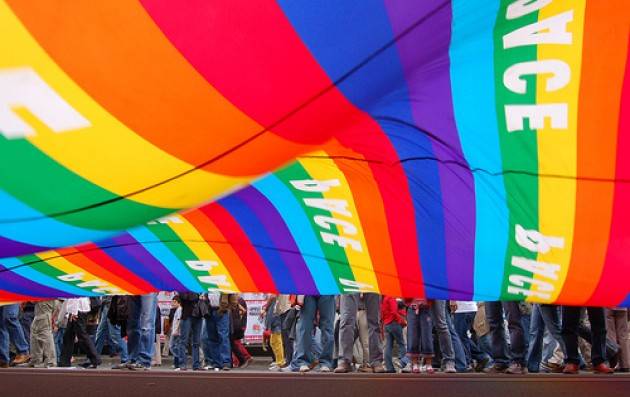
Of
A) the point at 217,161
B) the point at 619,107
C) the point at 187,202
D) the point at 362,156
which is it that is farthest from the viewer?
the point at 362,156

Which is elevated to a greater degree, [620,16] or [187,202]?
[620,16]

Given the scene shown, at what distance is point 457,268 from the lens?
12.1ft

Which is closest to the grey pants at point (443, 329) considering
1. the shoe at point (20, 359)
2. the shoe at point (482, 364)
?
the shoe at point (482, 364)

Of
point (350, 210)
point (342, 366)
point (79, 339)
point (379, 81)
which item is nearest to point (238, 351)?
point (79, 339)

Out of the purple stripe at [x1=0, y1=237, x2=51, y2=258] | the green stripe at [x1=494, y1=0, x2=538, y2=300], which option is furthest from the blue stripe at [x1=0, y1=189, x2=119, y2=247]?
the green stripe at [x1=494, y1=0, x2=538, y2=300]

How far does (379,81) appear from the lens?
95.8 inches

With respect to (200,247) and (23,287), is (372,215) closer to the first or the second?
(200,247)

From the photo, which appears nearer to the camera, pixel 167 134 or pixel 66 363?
pixel 167 134

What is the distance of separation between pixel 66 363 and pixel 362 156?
A: 19.1 feet

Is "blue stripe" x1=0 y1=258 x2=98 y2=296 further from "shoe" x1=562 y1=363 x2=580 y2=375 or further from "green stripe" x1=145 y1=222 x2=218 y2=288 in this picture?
"shoe" x1=562 y1=363 x2=580 y2=375

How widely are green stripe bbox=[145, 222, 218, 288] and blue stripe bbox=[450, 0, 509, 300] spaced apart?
157 cm

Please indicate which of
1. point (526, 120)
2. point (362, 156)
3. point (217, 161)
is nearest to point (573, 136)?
point (526, 120)

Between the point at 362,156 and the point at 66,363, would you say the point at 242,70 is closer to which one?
the point at 362,156

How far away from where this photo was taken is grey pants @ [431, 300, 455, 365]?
21.1ft
